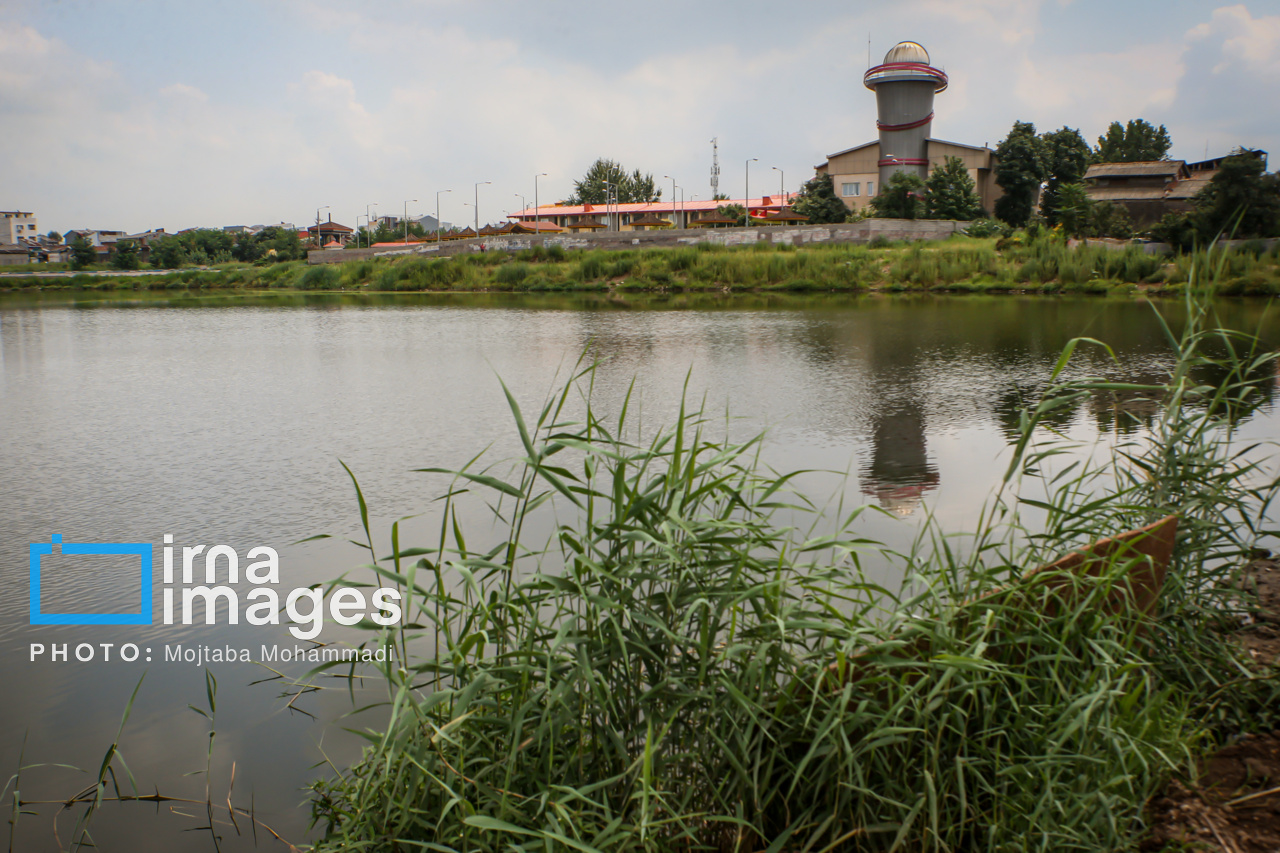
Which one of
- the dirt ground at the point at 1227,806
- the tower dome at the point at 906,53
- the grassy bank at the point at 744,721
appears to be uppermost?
the tower dome at the point at 906,53

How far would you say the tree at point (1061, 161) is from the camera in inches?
2058

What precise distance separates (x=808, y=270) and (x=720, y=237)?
9.12 metres

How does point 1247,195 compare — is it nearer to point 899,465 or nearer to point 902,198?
point 902,198

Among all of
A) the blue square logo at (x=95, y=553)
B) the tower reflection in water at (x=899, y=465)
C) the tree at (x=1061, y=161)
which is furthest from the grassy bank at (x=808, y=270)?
the blue square logo at (x=95, y=553)

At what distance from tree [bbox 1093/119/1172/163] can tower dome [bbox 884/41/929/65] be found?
124 ft

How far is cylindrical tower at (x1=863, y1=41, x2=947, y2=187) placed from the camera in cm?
5478

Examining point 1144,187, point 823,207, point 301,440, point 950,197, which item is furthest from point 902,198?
point 301,440

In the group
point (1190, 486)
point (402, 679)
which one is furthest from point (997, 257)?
point (402, 679)

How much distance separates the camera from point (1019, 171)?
5094 cm

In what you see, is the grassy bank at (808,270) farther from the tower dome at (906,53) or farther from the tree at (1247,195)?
the tower dome at (906,53)

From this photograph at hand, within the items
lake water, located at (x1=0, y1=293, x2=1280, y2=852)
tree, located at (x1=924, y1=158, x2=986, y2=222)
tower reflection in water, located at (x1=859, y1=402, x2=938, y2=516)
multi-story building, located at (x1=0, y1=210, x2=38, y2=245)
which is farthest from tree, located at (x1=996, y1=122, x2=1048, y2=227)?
multi-story building, located at (x1=0, y1=210, x2=38, y2=245)

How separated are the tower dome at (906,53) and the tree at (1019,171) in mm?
8732

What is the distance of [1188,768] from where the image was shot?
280 cm

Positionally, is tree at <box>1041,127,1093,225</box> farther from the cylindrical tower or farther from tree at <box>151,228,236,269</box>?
tree at <box>151,228,236,269</box>
